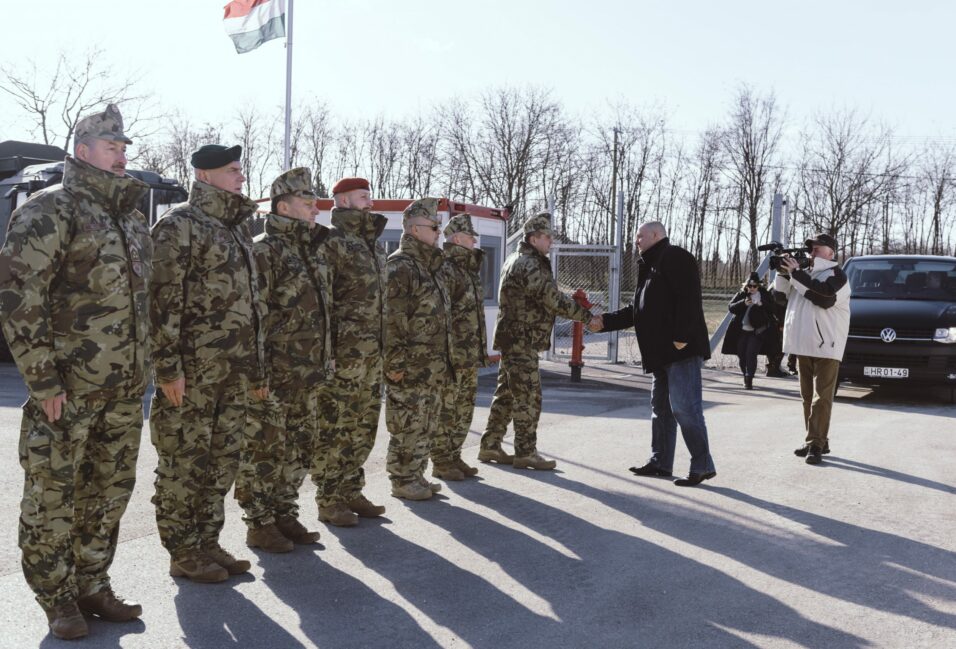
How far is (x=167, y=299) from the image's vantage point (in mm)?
4473

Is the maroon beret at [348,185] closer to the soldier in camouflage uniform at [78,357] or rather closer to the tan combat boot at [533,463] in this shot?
the soldier in camouflage uniform at [78,357]

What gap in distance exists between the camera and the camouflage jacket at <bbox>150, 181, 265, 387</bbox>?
449cm

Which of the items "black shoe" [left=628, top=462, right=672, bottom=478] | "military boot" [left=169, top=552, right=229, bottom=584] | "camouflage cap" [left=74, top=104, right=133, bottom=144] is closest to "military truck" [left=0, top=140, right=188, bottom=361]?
"black shoe" [left=628, top=462, right=672, bottom=478]

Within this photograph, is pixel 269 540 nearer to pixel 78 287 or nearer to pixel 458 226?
pixel 78 287

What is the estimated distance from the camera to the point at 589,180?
51.8 meters

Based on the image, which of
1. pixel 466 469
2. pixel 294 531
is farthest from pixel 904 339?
pixel 294 531

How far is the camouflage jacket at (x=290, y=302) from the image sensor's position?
530cm

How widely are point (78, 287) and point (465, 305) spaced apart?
3.59 meters

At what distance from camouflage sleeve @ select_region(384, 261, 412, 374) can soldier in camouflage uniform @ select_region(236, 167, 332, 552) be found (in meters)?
1.10

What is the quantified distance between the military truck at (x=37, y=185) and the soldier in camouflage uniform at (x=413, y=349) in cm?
759

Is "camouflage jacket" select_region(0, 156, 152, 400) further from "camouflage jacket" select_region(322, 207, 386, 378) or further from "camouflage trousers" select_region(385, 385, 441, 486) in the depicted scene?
"camouflage trousers" select_region(385, 385, 441, 486)

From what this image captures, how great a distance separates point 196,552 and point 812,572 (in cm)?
314

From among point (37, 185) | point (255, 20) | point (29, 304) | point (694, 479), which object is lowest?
point (694, 479)

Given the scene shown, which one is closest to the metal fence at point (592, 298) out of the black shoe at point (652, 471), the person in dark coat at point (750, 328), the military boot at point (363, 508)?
the person in dark coat at point (750, 328)
